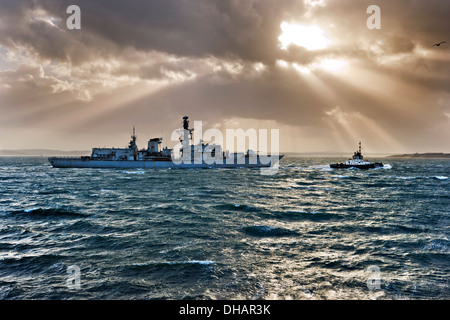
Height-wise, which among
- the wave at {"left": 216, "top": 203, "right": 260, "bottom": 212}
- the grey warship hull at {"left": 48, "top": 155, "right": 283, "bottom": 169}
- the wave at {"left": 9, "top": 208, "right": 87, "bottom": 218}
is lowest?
the wave at {"left": 216, "top": 203, "right": 260, "bottom": 212}

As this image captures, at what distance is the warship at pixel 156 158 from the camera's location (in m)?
89.2

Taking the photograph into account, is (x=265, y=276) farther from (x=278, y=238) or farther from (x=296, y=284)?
(x=278, y=238)

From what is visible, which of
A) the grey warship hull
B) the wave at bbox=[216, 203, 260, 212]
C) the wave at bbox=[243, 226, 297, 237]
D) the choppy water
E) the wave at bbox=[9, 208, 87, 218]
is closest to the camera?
the choppy water

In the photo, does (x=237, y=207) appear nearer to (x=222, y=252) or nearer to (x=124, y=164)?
(x=222, y=252)

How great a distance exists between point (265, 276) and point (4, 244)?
15.6 m

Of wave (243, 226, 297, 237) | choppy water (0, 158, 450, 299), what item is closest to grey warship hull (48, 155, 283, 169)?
choppy water (0, 158, 450, 299)

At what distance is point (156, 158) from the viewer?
90.6 meters

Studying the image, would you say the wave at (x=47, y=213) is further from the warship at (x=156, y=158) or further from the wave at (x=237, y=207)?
the warship at (x=156, y=158)

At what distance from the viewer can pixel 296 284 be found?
9.97 meters

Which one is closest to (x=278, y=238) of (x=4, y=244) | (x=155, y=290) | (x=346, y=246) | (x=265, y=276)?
(x=346, y=246)

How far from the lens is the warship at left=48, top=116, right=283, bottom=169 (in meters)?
89.2

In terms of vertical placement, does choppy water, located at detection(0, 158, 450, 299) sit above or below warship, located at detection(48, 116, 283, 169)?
below

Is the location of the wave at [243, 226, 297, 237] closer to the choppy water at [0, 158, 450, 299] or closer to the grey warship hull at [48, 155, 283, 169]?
the choppy water at [0, 158, 450, 299]

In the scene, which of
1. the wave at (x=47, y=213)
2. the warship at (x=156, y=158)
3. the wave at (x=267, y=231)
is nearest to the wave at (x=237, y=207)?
the wave at (x=267, y=231)
